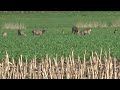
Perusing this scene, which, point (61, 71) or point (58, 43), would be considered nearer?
point (61, 71)

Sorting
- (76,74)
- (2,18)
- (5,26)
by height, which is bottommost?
(76,74)

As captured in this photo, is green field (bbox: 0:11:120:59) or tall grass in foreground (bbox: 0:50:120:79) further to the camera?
green field (bbox: 0:11:120:59)

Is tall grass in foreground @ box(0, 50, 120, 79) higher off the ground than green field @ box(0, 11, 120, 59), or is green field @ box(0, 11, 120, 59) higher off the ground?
green field @ box(0, 11, 120, 59)

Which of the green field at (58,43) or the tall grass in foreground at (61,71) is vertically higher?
the green field at (58,43)

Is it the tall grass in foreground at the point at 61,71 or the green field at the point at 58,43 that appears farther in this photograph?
the green field at the point at 58,43

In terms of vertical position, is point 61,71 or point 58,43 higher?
point 58,43
